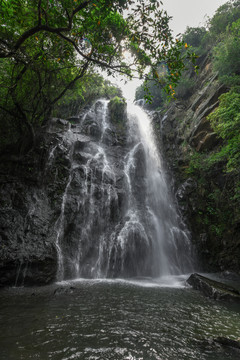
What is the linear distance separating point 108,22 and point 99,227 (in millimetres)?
9648

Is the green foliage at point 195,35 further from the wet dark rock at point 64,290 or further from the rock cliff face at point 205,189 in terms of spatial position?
the wet dark rock at point 64,290

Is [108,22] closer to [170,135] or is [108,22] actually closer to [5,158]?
[5,158]

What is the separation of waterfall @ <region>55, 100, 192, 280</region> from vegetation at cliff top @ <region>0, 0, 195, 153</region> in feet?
13.2

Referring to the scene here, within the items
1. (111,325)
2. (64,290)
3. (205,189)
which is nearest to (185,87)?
(205,189)

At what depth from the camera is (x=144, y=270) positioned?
912cm

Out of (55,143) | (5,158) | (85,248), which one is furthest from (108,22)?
(85,248)

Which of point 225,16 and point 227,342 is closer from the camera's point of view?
point 227,342

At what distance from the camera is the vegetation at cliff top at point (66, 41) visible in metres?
4.96

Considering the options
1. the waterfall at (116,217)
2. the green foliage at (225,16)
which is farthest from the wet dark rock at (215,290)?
the green foliage at (225,16)

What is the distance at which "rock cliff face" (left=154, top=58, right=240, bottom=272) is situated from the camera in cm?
1030

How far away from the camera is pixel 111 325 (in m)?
3.65

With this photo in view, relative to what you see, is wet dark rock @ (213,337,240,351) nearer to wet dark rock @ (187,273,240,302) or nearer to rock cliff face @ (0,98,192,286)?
wet dark rock @ (187,273,240,302)

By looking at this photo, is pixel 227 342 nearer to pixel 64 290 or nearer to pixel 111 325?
pixel 111 325

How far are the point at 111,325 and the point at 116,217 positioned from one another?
7115 millimetres
